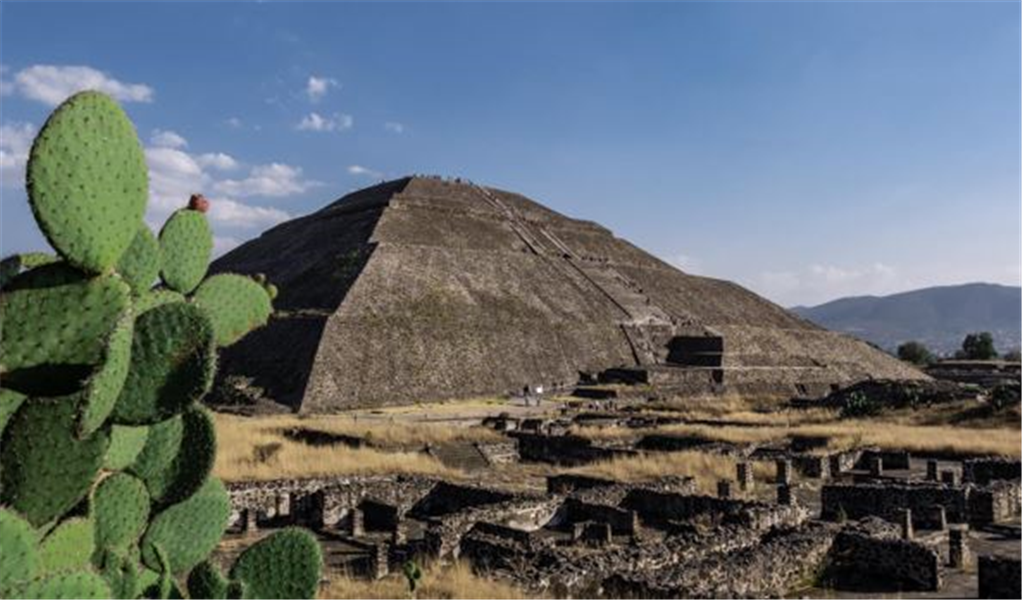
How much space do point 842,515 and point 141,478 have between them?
16.7 metres

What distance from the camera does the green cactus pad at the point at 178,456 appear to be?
Answer: 5.25m

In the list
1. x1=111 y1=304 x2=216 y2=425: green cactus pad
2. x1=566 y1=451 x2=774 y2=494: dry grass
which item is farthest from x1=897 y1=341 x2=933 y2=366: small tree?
x1=111 y1=304 x2=216 y2=425: green cactus pad

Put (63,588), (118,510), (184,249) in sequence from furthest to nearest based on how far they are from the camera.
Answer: (184,249) < (118,510) < (63,588)

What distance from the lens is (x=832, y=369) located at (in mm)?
78750

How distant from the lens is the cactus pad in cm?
390

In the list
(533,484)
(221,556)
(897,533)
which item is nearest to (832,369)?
(533,484)

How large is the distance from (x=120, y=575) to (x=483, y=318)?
66734mm

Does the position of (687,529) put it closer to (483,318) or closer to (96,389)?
(96,389)

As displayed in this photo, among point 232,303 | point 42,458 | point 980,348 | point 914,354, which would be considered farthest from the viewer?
point 914,354

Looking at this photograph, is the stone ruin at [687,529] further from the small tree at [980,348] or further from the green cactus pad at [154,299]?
the small tree at [980,348]

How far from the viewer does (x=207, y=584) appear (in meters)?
4.82

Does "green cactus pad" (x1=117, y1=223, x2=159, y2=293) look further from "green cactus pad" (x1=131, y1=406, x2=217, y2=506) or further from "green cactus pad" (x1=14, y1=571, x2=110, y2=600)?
"green cactus pad" (x1=14, y1=571, x2=110, y2=600)

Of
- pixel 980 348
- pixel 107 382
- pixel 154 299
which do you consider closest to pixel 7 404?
pixel 107 382

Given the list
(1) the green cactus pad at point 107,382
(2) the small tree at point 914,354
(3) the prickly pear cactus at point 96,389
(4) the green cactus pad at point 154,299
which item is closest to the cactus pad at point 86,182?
(3) the prickly pear cactus at point 96,389
